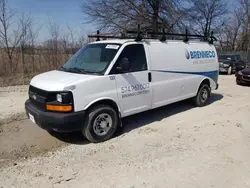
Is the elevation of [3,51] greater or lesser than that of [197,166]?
greater

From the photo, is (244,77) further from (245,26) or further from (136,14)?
(245,26)

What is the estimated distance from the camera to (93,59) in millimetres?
4656

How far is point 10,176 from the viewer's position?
126 inches

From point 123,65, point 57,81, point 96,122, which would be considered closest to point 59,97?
point 57,81

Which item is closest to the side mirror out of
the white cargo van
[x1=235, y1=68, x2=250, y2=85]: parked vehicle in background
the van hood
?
the white cargo van

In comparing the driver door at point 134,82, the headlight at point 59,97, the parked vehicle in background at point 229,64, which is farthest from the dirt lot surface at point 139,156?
the parked vehicle in background at point 229,64

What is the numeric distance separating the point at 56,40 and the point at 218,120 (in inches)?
408

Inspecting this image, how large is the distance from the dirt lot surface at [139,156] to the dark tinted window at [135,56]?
1.44 m

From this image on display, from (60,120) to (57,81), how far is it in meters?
0.73

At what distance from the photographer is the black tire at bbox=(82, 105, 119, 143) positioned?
4070mm

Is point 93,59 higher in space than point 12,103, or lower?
higher

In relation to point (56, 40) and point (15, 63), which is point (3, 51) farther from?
point (56, 40)

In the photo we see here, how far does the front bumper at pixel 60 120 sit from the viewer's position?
3759mm

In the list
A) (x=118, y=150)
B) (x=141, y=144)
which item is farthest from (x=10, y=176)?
(x=141, y=144)
